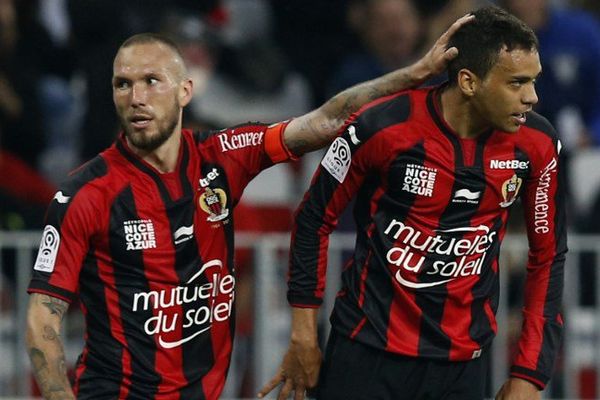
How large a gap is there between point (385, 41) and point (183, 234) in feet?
15.2

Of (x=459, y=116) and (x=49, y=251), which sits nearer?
(x=49, y=251)

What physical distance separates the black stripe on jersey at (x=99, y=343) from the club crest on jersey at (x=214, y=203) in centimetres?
49

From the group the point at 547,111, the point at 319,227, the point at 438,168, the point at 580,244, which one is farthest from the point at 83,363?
the point at 547,111

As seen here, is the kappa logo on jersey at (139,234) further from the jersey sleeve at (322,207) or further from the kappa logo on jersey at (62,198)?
the jersey sleeve at (322,207)

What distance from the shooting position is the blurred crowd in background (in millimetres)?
10148

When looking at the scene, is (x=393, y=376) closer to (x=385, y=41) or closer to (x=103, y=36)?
(x=385, y=41)

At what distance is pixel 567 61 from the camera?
10156mm

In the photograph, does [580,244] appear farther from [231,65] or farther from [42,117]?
[42,117]

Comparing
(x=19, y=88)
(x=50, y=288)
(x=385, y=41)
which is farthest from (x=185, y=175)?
(x=19, y=88)

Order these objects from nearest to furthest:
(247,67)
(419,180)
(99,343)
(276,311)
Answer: (419,180)
(99,343)
(276,311)
(247,67)

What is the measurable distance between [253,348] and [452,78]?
10.9ft

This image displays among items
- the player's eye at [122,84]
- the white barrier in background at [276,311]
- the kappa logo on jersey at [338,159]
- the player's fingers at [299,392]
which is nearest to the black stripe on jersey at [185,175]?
the player's eye at [122,84]

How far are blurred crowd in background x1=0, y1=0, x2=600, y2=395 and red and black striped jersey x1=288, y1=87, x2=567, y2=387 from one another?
3580mm

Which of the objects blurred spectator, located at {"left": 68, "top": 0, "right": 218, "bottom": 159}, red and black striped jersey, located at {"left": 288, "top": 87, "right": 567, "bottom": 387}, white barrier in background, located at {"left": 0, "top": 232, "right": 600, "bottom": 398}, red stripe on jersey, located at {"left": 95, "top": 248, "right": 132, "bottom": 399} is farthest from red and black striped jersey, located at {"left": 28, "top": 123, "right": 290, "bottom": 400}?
blurred spectator, located at {"left": 68, "top": 0, "right": 218, "bottom": 159}
